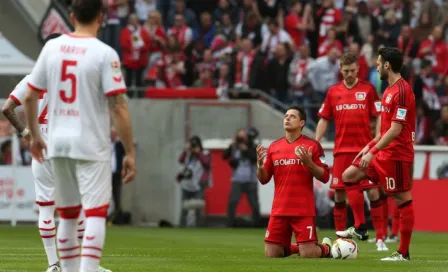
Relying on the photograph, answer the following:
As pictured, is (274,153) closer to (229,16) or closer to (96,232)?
(96,232)

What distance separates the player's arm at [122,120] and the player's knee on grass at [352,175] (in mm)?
6858

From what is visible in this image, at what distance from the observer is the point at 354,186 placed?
18125mm

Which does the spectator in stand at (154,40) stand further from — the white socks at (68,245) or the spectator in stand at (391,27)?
the white socks at (68,245)

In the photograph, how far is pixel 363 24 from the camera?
3103 centimetres

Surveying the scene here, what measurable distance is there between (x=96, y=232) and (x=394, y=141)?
19.7 ft

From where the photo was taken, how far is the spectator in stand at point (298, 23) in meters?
31.0

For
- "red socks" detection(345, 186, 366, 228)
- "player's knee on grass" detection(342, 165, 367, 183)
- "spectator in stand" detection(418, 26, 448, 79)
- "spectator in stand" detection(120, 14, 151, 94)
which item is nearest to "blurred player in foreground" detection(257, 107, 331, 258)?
"player's knee on grass" detection(342, 165, 367, 183)

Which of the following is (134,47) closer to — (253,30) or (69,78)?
(253,30)

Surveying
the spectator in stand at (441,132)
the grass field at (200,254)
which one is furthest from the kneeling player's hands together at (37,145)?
the spectator in stand at (441,132)

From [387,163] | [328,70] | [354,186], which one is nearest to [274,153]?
[387,163]

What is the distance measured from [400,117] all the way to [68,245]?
18.1ft

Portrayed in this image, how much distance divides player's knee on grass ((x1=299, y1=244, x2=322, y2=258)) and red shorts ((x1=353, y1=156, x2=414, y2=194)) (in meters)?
1.08

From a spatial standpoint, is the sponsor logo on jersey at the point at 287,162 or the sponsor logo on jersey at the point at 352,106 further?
the sponsor logo on jersey at the point at 352,106

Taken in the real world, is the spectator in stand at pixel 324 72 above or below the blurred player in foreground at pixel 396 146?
above
